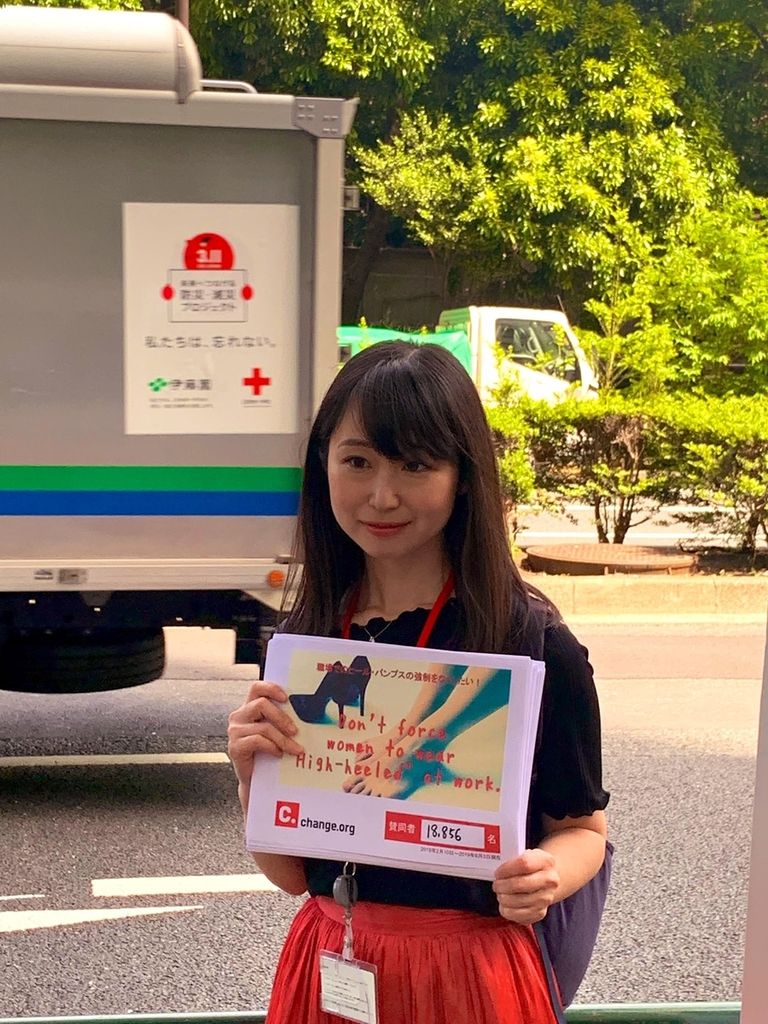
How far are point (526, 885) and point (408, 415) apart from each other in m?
0.44

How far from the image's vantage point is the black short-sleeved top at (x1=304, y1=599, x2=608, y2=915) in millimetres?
1280

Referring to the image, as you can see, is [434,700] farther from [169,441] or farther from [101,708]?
[101,708]

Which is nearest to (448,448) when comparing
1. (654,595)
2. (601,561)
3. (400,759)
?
(400,759)

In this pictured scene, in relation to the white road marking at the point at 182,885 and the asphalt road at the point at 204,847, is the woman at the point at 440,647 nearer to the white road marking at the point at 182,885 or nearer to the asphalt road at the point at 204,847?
the asphalt road at the point at 204,847

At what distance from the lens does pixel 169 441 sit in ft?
14.0

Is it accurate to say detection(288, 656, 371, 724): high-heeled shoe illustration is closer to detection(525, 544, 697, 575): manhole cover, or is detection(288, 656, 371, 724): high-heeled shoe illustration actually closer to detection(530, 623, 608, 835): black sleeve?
detection(530, 623, 608, 835): black sleeve

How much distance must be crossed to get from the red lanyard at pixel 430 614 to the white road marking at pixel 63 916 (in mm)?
2614

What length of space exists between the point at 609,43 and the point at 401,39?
259cm

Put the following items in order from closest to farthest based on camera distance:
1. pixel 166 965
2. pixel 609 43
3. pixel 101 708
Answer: pixel 166 965, pixel 101 708, pixel 609 43

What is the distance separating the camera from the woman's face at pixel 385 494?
1.29 metres

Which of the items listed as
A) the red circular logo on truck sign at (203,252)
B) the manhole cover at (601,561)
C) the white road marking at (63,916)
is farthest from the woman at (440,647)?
the manhole cover at (601,561)

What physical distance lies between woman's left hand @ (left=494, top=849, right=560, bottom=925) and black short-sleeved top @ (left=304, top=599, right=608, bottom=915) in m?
0.07

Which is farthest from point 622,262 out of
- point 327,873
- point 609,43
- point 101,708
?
point 327,873

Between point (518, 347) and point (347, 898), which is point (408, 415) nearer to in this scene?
point (347, 898)
